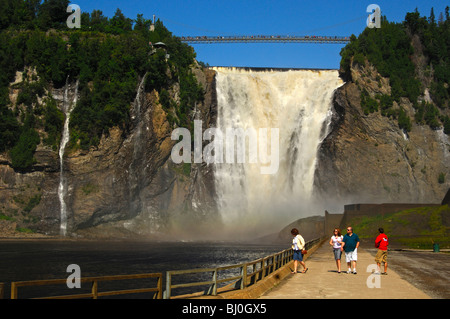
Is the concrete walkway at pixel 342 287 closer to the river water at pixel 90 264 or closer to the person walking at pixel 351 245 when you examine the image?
the person walking at pixel 351 245

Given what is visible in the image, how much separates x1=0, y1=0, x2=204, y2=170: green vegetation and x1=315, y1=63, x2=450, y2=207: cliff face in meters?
24.3

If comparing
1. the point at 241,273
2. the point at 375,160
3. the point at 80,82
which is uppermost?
the point at 80,82

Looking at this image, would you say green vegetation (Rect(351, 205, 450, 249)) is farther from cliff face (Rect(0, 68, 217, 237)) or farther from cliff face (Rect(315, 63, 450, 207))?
cliff face (Rect(0, 68, 217, 237))

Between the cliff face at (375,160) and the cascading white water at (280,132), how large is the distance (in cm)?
301

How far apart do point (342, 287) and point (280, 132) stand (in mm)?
80006

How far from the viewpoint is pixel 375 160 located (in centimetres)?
9244

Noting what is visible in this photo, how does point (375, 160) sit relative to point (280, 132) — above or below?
below

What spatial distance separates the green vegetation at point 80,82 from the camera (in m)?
82.8

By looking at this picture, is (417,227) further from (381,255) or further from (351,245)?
(351,245)

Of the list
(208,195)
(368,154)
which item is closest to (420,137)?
(368,154)

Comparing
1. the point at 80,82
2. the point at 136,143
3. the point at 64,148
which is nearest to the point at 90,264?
the point at 64,148

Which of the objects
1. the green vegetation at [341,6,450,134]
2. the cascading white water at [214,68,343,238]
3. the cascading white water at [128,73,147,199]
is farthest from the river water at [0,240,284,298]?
the green vegetation at [341,6,450,134]

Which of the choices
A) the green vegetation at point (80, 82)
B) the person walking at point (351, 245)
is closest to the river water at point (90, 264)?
the person walking at point (351, 245)

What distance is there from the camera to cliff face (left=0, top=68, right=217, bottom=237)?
3177 inches
